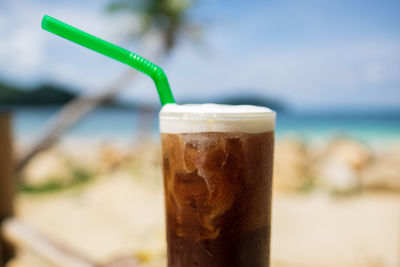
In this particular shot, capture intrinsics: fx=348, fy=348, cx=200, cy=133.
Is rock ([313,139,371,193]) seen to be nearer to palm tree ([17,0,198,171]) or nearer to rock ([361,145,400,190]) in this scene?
rock ([361,145,400,190])

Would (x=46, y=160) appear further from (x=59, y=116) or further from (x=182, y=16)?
(x=182, y=16)

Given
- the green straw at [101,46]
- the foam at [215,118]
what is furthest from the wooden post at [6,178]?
the foam at [215,118]

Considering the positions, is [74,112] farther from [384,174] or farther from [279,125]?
[279,125]

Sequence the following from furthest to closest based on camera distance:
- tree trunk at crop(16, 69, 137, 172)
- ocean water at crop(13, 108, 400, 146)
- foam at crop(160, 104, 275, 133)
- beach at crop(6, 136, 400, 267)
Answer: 1. ocean water at crop(13, 108, 400, 146)
2. tree trunk at crop(16, 69, 137, 172)
3. beach at crop(6, 136, 400, 267)
4. foam at crop(160, 104, 275, 133)

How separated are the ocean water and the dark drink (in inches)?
964

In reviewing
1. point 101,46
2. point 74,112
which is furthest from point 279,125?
point 101,46

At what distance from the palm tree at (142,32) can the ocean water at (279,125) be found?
51.0 ft

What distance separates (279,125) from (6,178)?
30.3 m

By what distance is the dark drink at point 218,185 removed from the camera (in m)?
1.08

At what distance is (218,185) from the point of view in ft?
3.59

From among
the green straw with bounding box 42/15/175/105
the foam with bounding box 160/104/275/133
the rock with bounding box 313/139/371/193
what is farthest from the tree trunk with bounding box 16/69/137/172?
the foam with bounding box 160/104/275/133

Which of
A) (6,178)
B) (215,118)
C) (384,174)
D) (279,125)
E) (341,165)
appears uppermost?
(215,118)

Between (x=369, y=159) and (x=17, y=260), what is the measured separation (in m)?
8.01

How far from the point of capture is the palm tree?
9281 mm
